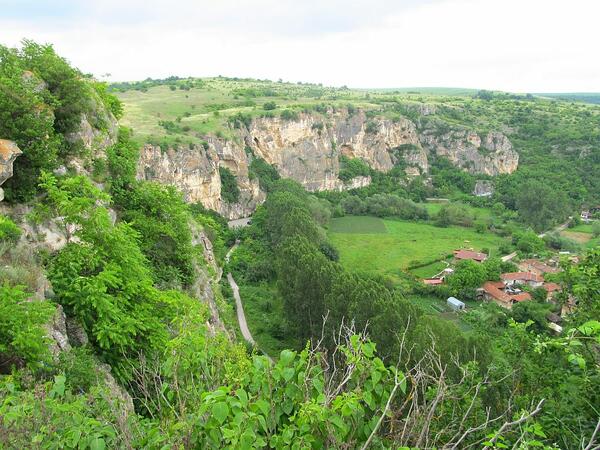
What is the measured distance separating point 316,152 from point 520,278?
5422cm

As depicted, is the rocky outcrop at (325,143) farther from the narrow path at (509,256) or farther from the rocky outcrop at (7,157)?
the rocky outcrop at (7,157)

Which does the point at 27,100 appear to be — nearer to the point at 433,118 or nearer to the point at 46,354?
the point at 46,354

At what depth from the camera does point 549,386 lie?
9141 mm

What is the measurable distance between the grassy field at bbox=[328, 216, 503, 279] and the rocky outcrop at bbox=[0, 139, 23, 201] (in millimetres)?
47988

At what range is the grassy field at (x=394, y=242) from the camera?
2399 inches

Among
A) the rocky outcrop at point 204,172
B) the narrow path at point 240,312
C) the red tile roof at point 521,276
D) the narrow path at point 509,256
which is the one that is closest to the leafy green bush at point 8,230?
the narrow path at point 240,312

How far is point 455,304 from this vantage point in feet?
157

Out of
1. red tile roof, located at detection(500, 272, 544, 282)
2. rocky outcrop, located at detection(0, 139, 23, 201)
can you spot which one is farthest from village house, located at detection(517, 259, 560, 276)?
rocky outcrop, located at detection(0, 139, 23, 201)

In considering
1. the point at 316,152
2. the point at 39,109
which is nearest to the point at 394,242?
the point at 316,152

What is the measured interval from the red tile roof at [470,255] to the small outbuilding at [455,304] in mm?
13928

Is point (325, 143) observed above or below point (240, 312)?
above

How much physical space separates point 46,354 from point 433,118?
405ft

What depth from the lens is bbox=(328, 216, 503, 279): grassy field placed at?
60925 millimetres

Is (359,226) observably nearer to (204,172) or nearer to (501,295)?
(204,172)
